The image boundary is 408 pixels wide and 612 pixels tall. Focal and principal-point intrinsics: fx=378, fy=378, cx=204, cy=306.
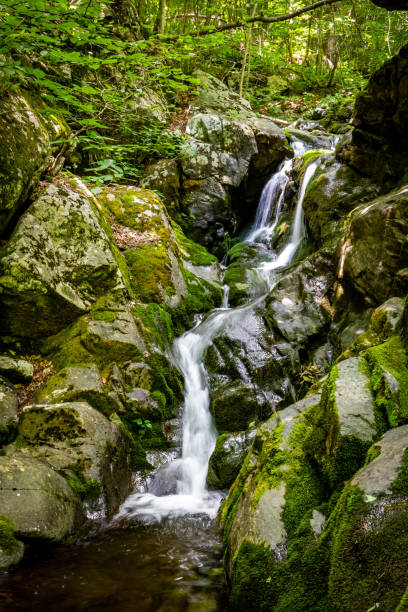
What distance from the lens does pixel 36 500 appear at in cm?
322

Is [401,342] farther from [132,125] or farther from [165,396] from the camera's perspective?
[132,125]

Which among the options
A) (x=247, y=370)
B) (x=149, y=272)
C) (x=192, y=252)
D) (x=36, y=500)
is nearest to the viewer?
(x=36, y=500)

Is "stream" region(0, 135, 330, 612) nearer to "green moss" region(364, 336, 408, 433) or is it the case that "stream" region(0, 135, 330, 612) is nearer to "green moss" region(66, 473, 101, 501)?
"green moss" region(66, 473, 101, 501)

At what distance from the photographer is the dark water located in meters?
2.59

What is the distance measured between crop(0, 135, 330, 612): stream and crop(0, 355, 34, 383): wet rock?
6.54 feet

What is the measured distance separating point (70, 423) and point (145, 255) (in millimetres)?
3744

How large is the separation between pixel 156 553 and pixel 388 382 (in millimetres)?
2553

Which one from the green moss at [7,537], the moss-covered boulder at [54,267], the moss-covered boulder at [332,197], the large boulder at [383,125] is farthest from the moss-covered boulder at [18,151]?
the large boulder at [383,125]

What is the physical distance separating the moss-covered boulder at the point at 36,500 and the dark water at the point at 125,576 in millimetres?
197

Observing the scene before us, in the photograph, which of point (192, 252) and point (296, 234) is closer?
point (192, 252)

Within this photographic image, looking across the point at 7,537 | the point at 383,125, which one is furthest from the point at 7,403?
the point at 383,125

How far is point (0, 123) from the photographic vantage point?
15.9ft

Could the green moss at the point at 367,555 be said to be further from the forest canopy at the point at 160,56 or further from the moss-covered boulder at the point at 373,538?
the forest canopy at the point at 160,56

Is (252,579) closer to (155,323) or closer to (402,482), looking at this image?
(402,482)
